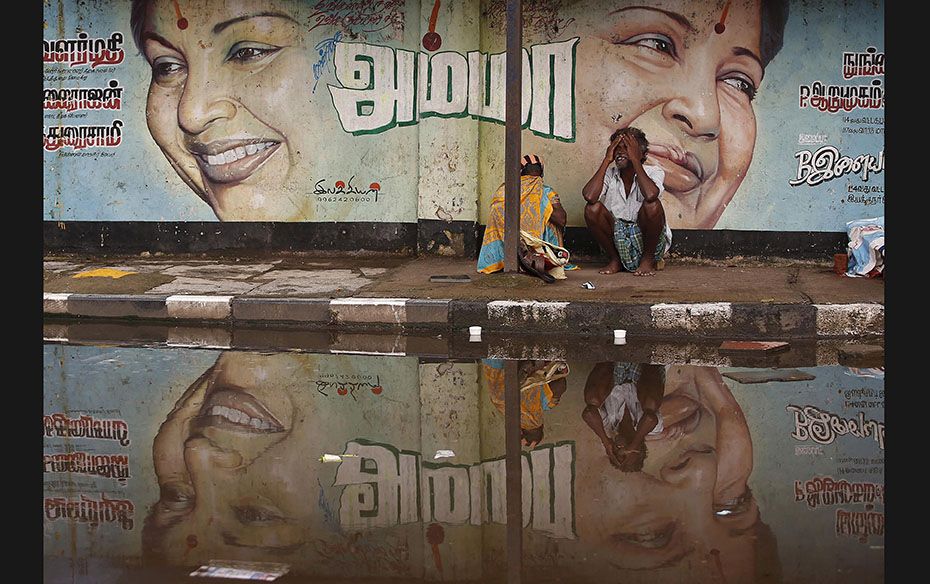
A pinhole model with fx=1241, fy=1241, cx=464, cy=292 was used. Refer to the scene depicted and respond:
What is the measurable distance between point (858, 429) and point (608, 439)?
138 centimetres

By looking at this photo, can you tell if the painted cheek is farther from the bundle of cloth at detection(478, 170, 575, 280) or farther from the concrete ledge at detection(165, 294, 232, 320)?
the concrete ledge at detection(165, 294, 232, 320)

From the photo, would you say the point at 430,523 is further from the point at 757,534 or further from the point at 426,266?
the point at 426,266

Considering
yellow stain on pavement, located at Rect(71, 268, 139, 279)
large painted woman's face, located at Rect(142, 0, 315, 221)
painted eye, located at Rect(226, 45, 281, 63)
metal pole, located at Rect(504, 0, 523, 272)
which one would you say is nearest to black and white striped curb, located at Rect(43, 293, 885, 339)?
yellow stain on pavement, located at Rect(71, 268, 139, 279)

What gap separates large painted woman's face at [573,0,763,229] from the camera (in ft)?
38.9

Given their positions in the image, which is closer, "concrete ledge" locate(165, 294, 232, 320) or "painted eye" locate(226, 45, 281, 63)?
"concrete ledge" locate(165, 294, 232, 320)

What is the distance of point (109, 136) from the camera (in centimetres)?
1287

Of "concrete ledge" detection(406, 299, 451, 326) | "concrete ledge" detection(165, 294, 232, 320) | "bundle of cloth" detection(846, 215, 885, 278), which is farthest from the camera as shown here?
"bundle of cloth" detection(846, 215, 885, 278)

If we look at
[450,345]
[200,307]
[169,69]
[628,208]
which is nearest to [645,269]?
[628,208]

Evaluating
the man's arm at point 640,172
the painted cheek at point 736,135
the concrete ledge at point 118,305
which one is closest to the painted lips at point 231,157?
the concrete ledge at point 118,305

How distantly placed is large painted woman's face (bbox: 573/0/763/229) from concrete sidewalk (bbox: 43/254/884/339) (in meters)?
0.88

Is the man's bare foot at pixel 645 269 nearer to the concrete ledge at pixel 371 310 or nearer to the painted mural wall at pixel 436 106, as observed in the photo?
the painted mural wall at pixel 436 106

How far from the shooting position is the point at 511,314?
9797 millimetres

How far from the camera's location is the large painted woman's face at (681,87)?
11.8 metres

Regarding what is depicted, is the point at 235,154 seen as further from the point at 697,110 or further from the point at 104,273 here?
the point at 697,110
